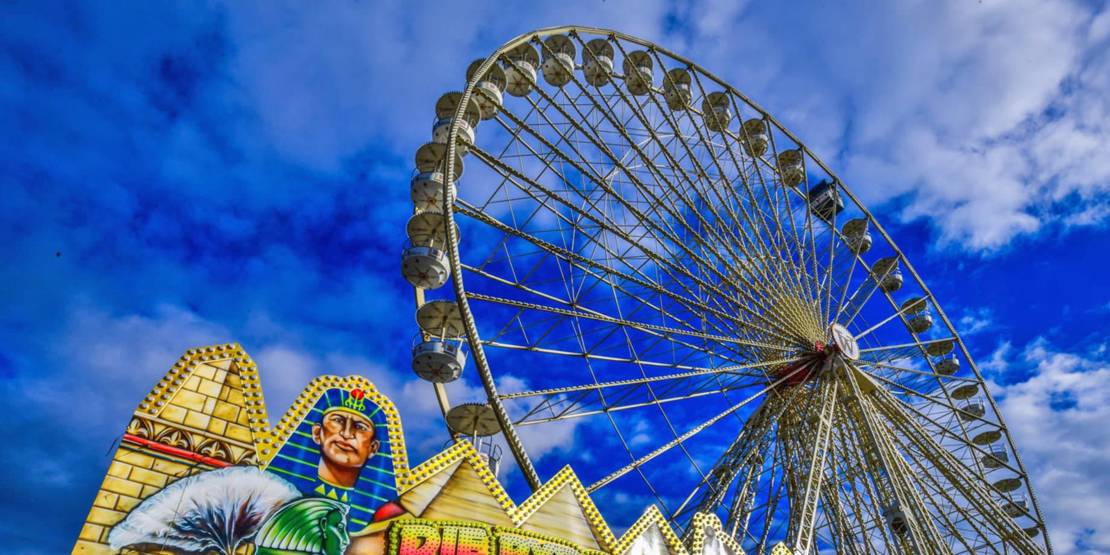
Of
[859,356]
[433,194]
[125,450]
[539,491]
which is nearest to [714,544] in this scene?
[539,491]

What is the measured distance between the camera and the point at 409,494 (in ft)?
22.5

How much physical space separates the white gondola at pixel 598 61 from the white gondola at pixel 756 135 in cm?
488

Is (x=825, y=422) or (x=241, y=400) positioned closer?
(x=241, y=400)

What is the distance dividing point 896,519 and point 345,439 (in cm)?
1316

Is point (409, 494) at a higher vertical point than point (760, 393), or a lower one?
lower

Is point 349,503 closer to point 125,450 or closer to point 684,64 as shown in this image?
point 125,450

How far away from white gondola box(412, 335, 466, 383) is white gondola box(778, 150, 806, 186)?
12.8 meters

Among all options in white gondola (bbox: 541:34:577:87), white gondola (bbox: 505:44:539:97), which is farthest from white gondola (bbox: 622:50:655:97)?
white gondola (bbox: 505:44:539:97)

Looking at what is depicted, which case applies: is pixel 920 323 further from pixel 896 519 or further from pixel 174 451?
pixel 174 451

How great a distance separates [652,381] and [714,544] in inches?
190

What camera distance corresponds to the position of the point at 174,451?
596cm

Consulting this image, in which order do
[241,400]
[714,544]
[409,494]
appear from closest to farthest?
[241,400]
[409,494]
[714,544]

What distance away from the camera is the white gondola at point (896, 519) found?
592 inches

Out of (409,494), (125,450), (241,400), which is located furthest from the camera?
(409,494)
